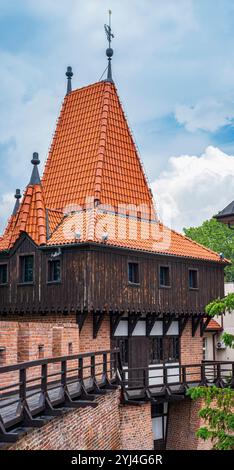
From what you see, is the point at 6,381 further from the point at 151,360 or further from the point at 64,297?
the point at 151,360

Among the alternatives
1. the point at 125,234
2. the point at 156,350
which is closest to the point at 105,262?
the point at 125,234

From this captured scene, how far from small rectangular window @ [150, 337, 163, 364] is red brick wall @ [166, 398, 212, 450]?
1620mm

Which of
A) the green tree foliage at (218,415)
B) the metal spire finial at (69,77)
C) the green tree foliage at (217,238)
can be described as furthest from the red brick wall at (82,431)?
the green tree foliage at (217,238)

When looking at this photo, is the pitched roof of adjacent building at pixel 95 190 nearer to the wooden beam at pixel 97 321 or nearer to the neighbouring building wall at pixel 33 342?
the wooden beam at pixel 97 321

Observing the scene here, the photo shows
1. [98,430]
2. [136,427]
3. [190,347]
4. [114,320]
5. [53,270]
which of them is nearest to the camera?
[98,430]

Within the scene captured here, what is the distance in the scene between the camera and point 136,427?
786 inches

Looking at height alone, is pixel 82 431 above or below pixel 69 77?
below

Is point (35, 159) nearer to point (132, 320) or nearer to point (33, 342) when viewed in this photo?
point (132, 320)

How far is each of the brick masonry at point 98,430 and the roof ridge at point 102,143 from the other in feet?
23.9

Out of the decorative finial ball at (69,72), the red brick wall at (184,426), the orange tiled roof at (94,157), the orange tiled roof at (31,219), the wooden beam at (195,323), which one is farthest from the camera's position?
the decorative finial ball at (69,72)

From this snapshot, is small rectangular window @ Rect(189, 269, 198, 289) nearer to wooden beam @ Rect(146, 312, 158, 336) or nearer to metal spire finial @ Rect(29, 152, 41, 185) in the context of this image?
wooden beam @ Rect(146, 312, 158, 336)

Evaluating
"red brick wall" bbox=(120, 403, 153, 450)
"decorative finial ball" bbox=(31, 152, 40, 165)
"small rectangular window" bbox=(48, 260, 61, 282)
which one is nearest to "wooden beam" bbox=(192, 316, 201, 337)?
"red brick wall" bbox=(120, 403, 153, 450)

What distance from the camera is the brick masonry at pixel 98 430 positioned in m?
11.8

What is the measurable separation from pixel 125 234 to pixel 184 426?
22.6ft
